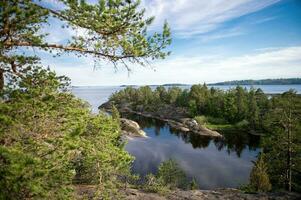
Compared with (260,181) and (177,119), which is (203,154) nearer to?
(260,181)

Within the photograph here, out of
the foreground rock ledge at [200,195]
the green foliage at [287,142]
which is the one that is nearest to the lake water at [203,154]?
the green foliage at [287,142]

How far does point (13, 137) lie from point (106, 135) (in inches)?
125

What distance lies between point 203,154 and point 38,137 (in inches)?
1485

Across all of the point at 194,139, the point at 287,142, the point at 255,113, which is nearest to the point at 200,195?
the point at 287,142

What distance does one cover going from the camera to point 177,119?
75.1 metres

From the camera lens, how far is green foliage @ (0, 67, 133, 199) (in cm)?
532

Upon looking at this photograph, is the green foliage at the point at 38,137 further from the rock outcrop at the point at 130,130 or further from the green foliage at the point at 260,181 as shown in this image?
the rock outcrop at the point at 130,130

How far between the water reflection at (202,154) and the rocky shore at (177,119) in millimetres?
3402

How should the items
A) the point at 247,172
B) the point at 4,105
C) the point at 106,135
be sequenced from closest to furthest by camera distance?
the point at 4,105
the point at 106,135
the point at 247,172

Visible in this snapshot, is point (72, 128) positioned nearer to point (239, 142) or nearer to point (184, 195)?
point (184, 195)

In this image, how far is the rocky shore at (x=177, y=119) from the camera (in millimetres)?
57419

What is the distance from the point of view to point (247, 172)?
32.4m

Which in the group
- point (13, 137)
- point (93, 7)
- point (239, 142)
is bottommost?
point (239, 142)

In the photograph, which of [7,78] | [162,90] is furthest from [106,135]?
[162,90]
